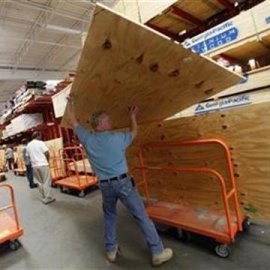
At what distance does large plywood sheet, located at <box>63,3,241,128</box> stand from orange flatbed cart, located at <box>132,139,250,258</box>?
2.07 ft

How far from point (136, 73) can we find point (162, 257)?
1988 mm

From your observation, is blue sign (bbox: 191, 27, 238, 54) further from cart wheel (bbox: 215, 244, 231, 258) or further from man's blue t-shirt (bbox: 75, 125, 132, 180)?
cart wheel (bbox: 215, 244, 231, 258)

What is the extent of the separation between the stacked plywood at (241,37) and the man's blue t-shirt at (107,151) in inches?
76.1

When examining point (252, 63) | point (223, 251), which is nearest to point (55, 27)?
point (252, 63)

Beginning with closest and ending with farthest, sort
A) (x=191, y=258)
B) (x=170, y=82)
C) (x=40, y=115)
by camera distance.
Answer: (x=170, y=82) → (x=191, y=258) → (x=40, y=115)

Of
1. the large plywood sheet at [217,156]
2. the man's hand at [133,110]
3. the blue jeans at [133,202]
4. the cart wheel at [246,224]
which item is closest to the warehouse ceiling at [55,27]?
the man's hand at [133,110]

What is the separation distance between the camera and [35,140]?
656 cm

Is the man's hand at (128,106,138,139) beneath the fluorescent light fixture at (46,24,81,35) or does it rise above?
beneath

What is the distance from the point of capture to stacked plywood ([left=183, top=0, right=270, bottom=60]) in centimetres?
338

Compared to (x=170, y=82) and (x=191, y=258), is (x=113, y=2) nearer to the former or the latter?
(x=170, y=82)

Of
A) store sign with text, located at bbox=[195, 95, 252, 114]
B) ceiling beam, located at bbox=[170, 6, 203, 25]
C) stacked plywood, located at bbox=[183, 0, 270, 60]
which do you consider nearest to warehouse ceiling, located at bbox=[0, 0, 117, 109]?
ceiling beam, located at bbox=[170, 6, 203, 25]

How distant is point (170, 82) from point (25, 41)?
1042 cm

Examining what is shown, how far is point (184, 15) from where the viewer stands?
140 inches

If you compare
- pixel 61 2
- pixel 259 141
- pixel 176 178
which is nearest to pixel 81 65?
pixel 259 141
